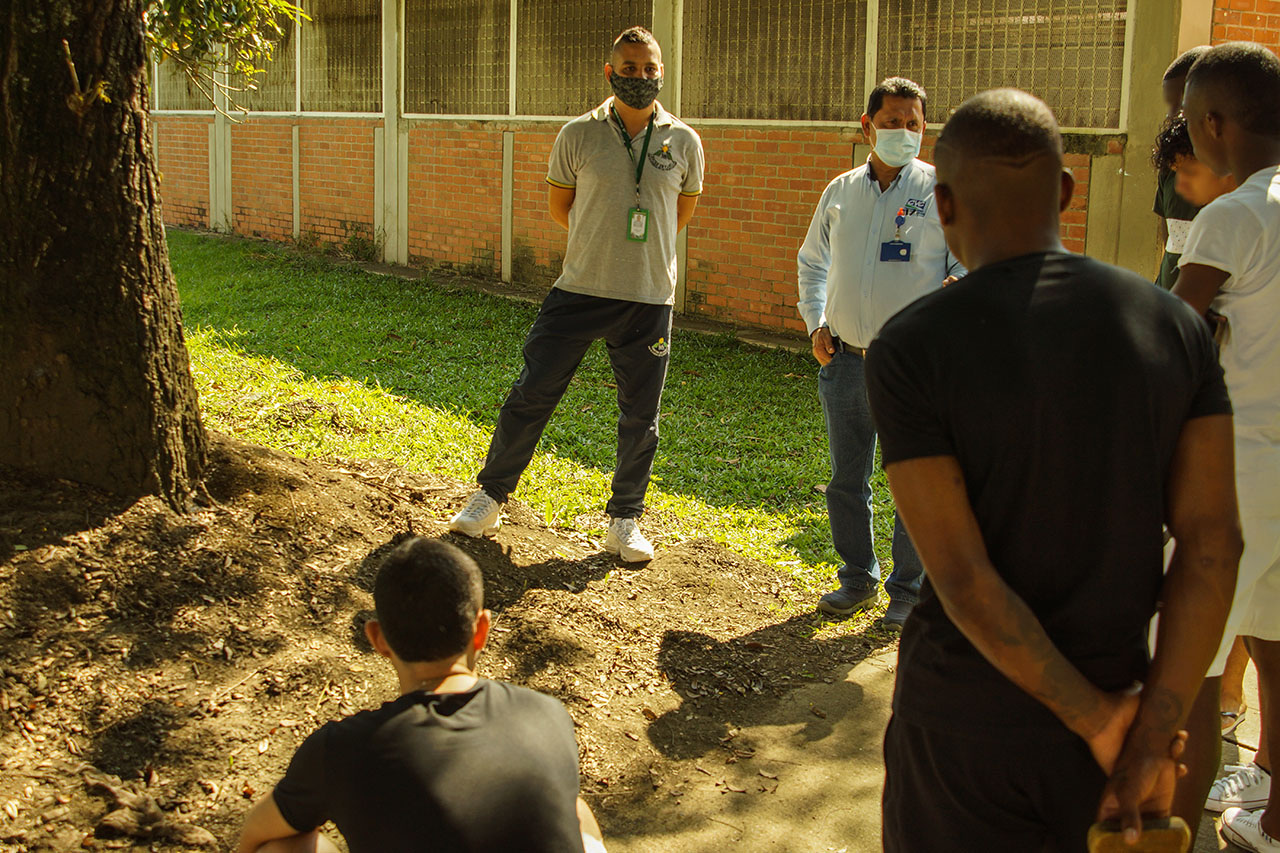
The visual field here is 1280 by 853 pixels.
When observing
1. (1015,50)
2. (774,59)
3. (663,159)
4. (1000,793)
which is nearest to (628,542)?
(663,159)

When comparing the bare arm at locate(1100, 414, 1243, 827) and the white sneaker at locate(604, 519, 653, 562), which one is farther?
the white sneaker at locate(604, 519, 653, 562)

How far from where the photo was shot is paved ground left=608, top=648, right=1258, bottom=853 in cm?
353

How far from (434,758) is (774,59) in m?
9.17

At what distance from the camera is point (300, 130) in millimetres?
15742

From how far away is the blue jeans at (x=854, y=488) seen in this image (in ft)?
15.9

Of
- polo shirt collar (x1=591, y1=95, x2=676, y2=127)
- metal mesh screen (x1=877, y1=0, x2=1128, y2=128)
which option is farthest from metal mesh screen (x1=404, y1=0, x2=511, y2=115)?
polo shirt collar (x1=591, y1=95, x2=676, y2=127)

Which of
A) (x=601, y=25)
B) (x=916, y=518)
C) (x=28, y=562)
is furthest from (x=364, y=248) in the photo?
(x=916, y=518)

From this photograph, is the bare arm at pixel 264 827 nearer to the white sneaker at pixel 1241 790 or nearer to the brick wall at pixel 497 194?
the white sneaker at pixel 1241 790

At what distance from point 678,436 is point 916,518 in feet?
18.7

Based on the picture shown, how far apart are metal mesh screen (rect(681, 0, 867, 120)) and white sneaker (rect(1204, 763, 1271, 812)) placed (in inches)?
274

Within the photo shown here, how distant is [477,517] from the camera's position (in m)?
5.11

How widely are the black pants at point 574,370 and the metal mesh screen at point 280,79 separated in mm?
12317

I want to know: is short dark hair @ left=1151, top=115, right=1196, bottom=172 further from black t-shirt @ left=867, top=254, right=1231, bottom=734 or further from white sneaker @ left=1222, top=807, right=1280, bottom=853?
black t-shirt @ left=867, top=254, right=1231, bottom=734

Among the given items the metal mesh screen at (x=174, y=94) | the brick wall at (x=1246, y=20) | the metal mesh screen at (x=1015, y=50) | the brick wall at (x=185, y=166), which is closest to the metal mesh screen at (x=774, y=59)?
the metal mesh screen at (x=1015, y=50)
